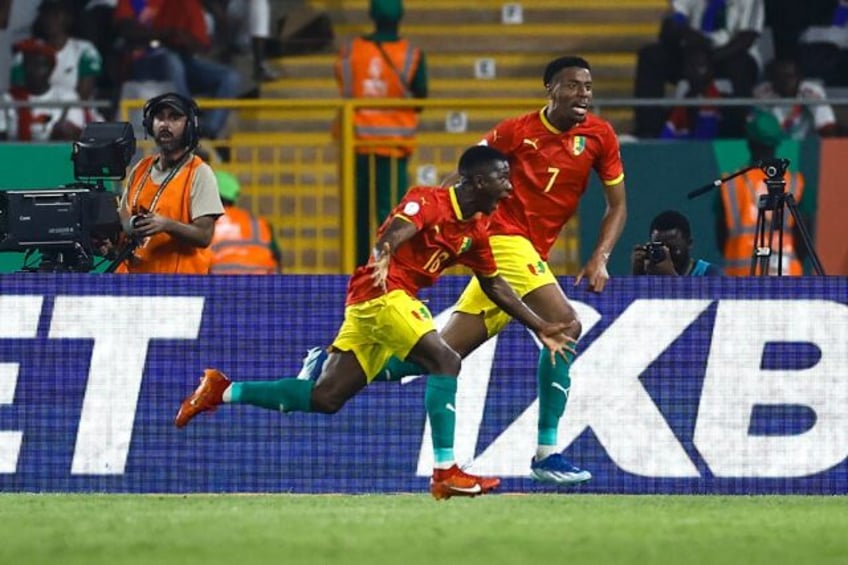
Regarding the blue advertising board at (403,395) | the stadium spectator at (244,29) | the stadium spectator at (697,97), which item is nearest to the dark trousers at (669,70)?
the stadium spectator at (697,97)

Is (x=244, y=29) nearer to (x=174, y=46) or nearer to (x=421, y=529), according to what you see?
(x=174, y=46)

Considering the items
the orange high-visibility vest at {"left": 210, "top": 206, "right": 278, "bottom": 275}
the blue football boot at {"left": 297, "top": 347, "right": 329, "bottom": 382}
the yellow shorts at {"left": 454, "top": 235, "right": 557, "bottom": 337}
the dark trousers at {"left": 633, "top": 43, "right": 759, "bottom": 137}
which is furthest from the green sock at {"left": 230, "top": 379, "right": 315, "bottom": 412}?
the dark trousers at {"left": 633, "top": 43, "right": 759, "bottom": 137}

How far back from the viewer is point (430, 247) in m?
12.9

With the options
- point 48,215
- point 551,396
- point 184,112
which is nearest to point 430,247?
point 551,396

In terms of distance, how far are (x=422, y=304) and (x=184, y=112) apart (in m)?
2.02

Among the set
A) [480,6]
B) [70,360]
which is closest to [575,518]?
[70,360]

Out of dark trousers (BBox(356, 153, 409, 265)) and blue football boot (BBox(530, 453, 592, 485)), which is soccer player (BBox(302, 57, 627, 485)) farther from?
dark trousers (BBox(356, 153, 409, 265))

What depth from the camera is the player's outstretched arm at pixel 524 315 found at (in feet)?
42.4

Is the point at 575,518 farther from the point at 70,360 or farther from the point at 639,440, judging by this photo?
the point at 70,360

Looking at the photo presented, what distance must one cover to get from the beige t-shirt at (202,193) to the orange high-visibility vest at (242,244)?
3409mm

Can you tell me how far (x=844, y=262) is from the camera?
18453 millimetres

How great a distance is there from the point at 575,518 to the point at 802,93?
355 inches

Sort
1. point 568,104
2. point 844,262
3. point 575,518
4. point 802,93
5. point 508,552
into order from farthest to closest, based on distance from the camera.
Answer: point 802,93 < point 844,262 < point 568,104 < point 575,518 < point 508,552

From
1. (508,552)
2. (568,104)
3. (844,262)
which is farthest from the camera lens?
(844,262)
